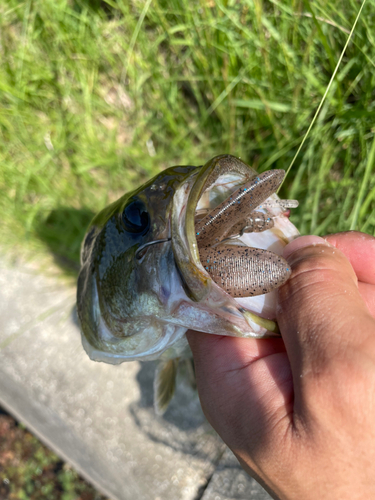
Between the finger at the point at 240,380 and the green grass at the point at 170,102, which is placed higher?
the green grass at the point at 170,102

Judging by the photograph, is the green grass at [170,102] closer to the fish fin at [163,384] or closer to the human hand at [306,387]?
the human hand at [306,387]

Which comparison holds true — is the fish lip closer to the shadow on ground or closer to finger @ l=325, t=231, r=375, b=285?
finger @ l=325, t=231, r=375, b=285

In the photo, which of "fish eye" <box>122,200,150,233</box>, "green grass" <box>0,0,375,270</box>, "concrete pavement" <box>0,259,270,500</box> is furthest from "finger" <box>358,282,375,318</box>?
"concrete pavement" <box>0,259,270,500</box>

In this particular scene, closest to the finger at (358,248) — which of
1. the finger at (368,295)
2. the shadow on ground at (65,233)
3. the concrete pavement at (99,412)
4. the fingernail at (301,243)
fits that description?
the finger at (368,295)

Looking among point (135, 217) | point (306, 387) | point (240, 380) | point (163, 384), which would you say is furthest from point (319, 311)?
point (163, 384)

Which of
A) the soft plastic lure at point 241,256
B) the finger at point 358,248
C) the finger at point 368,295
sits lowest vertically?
the finger at point 368,295

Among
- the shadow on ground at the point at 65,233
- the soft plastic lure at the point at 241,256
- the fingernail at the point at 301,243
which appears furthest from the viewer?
the shadow on ground at the point at 65,233

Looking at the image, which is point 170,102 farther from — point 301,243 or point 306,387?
point 306,387
